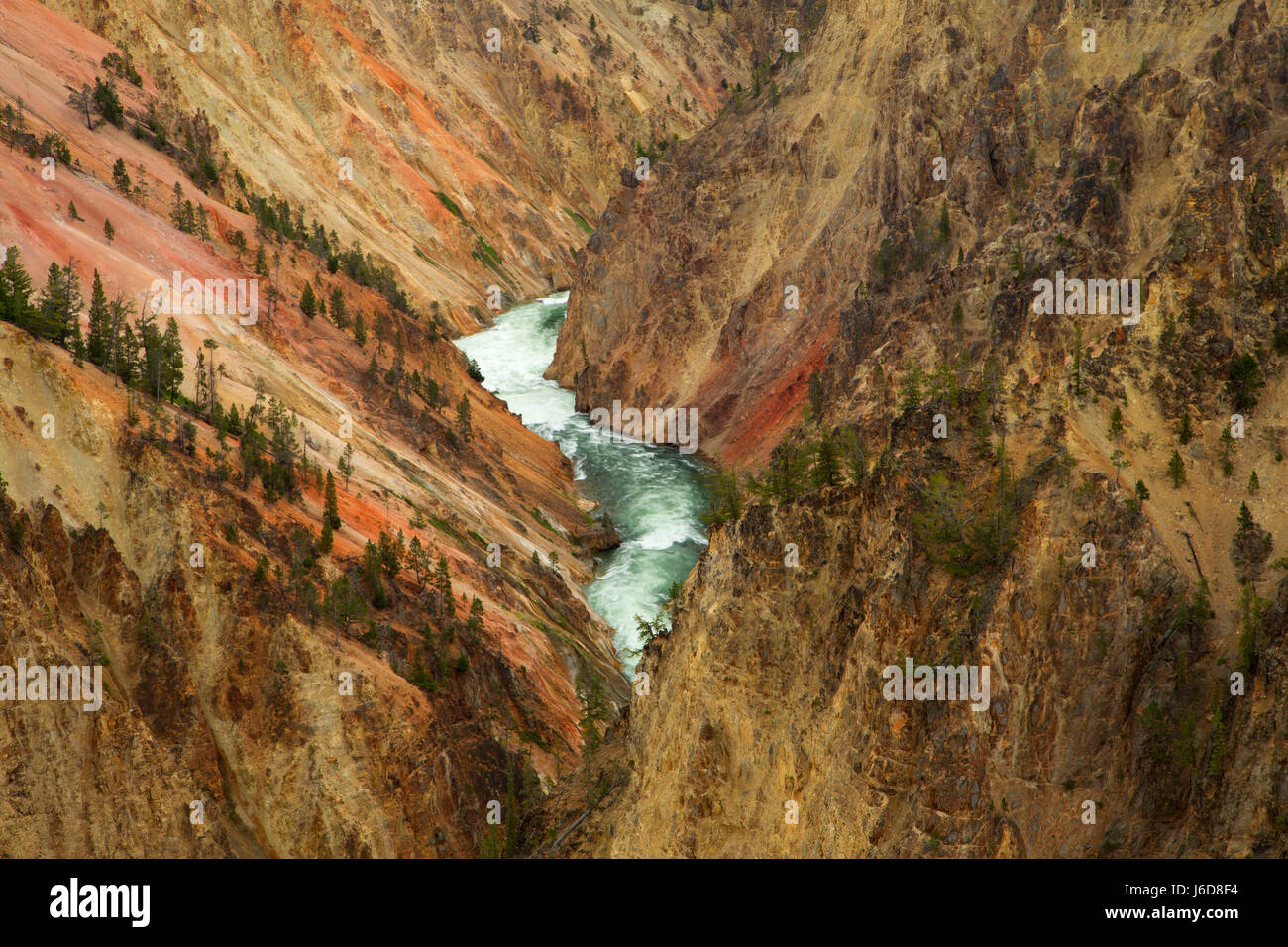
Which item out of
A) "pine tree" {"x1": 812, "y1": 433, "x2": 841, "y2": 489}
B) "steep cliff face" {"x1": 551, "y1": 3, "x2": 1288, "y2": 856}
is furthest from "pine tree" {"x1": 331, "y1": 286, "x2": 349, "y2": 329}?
"pine tree" {"x1": 812, "y1": 433, "x2": 841, "y2": 489}

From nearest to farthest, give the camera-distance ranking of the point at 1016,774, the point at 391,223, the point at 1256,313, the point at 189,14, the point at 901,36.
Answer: the point at 1016,774
the point at 1256,313
the point at 901,36
the point at 189,14
the point at 391,223

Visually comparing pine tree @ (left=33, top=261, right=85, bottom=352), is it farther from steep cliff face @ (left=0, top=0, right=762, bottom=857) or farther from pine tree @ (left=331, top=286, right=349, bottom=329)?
pine tree @ (left=331, top=286, right=349, bottom=329)

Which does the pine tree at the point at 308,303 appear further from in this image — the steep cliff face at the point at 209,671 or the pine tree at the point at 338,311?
the steep cliff face at the point at 209,671

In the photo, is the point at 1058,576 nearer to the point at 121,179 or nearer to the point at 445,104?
the point at 121,179

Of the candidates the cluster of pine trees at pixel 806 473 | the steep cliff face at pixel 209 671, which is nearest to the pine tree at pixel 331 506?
the steep cliff face at pixel 209 671

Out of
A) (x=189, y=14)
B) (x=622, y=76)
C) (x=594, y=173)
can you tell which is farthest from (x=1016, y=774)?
(x=622, y=76)

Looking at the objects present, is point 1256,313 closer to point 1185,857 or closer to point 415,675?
point 1185,857
